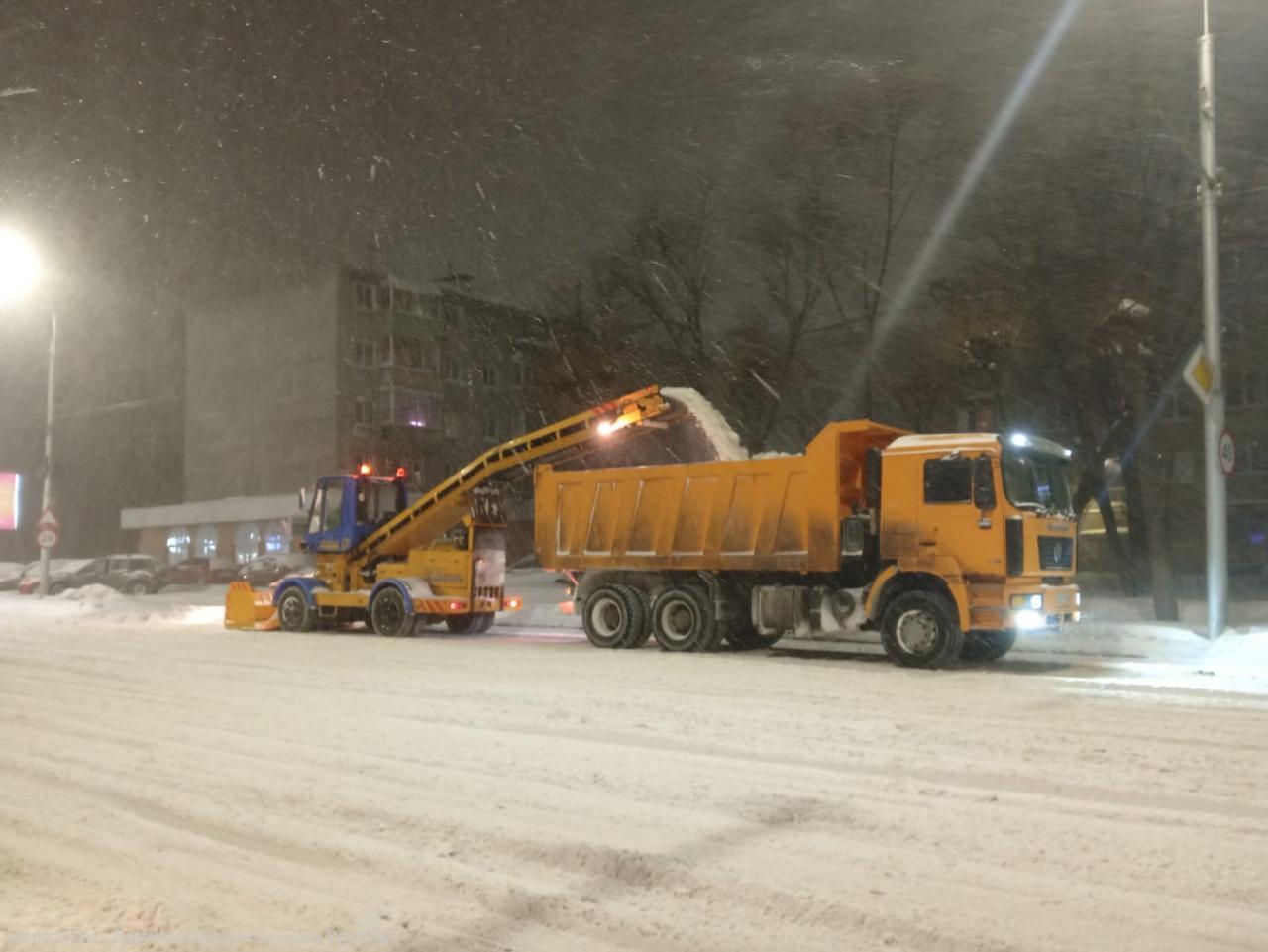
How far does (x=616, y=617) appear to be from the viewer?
17.8 metres

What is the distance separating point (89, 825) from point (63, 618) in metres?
21.8

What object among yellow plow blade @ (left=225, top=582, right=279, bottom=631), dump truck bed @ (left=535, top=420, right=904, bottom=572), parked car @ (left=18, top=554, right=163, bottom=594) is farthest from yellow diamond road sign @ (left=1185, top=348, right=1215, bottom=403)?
parked car @ (left=18, top=554, right=163, bottom=594)

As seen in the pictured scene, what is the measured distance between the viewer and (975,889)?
5.09 metres

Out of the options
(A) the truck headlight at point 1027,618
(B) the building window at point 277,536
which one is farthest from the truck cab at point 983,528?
Answer: (B) the building window at point 277,536

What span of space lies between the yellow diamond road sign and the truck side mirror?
4237 mm

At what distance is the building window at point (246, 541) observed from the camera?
190 ft

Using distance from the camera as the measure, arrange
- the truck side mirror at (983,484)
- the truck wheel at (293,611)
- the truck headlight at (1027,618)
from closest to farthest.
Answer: the truck headlight at (1027,618)
the truck side mirror at (983,484)
the truck wheel at (293,611)

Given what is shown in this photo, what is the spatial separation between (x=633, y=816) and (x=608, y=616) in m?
11.6

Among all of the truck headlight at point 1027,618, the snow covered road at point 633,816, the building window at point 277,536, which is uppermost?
the building window at point 277,536

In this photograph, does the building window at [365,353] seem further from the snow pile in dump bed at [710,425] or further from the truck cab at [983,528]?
the truck cab at [983,528]

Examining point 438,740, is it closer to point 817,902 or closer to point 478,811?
point 478,811

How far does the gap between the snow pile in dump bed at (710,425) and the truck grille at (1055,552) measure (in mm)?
4939

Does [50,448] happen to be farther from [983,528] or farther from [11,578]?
[983,528]

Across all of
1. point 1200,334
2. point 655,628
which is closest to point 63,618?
point 655,628
